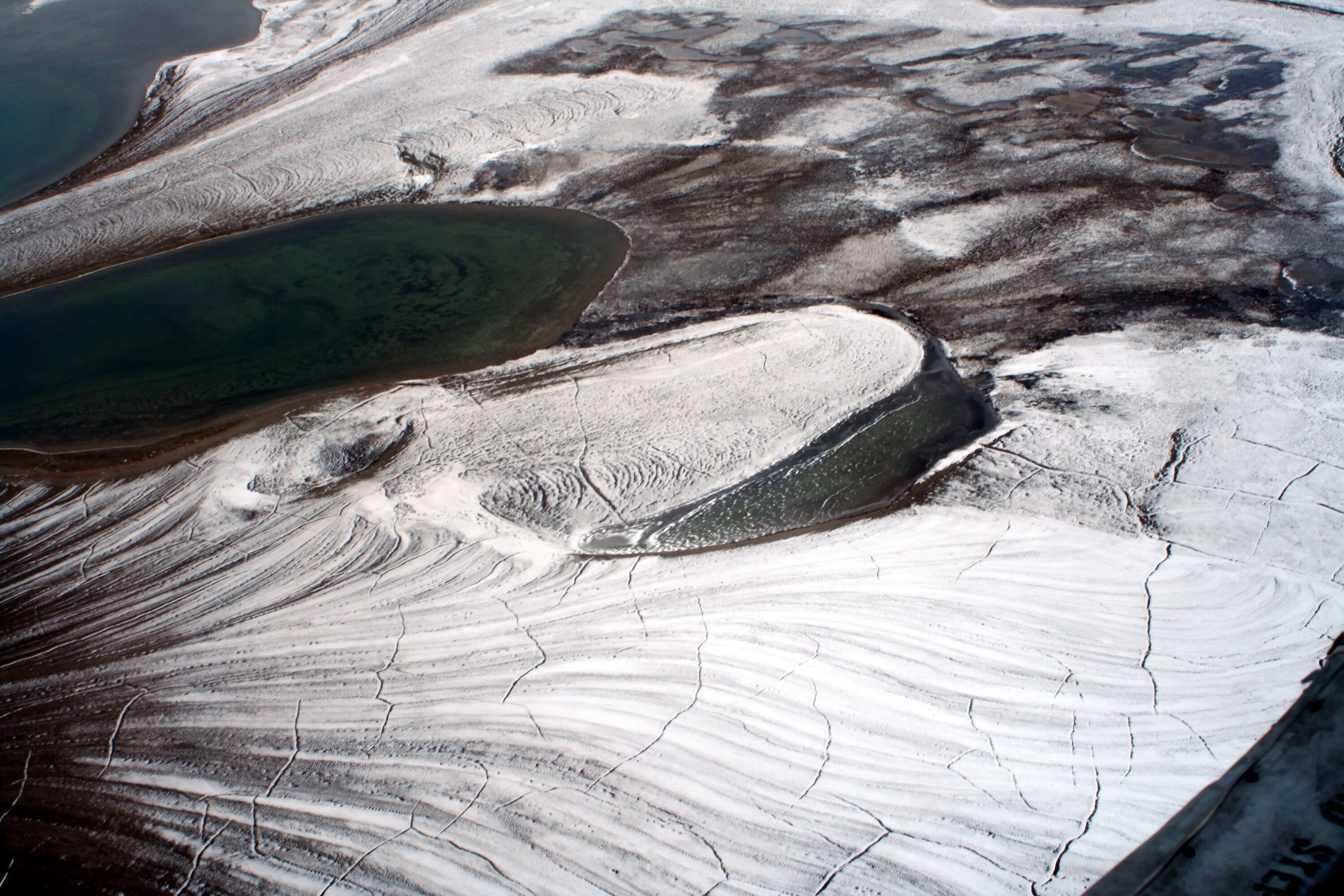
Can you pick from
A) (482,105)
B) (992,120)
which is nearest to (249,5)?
(482,105)

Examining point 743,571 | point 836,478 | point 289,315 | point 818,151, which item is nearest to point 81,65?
point 289,315

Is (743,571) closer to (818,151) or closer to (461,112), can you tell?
(818,151)

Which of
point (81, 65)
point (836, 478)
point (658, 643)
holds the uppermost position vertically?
point (81, 65)

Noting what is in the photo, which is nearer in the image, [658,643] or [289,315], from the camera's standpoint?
[658,643]

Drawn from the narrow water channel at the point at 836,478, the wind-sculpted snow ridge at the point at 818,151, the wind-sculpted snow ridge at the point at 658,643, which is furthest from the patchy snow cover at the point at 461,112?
the wind-sculpted snow ridge at the point at 658,643

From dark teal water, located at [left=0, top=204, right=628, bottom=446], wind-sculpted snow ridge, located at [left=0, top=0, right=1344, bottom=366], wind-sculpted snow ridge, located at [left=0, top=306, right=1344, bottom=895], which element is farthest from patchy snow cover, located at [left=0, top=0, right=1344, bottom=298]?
wind-sculpted snow ridge, located at [left=0, top=306, right=1344, bottom=895]

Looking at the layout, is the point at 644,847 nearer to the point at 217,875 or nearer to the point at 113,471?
the point at 217,875
